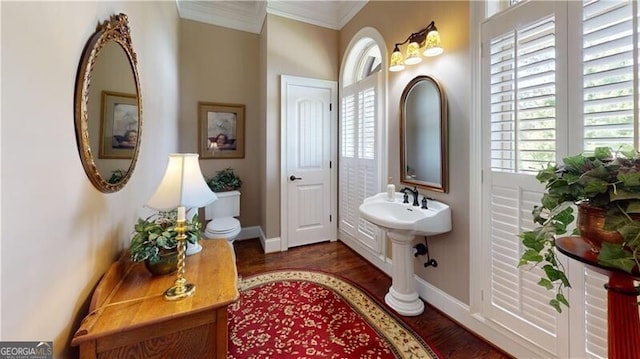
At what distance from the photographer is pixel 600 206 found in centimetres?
81

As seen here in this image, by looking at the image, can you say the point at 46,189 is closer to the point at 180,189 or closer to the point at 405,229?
the point at 180,189

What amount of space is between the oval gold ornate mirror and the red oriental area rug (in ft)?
4.24

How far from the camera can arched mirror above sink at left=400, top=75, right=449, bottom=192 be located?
1977mm

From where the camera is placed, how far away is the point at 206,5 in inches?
133

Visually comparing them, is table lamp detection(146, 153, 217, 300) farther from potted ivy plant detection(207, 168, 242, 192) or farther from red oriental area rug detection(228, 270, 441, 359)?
potted ivy plant detection(207, 168, 242, 192)

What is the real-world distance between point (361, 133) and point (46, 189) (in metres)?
2.64

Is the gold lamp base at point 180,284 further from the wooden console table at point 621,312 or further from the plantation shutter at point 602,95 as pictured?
the plantation shutter at point 602,95

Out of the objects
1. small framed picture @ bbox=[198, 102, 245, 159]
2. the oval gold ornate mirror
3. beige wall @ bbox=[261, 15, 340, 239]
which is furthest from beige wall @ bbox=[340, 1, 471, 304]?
small framed picture @ bbox=[198, 102, 245, 159]

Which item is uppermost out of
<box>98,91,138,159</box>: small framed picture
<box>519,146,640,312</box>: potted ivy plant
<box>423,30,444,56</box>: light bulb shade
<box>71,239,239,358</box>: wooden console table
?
<box>423,30,444,56</box>: light bulb shade

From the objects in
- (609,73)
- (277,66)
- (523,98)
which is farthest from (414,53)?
(277,66)

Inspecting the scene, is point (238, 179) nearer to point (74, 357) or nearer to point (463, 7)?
point (74, 357)

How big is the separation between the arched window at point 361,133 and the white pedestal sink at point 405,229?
22.1 inches

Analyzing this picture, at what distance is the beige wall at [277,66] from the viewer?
318 cm

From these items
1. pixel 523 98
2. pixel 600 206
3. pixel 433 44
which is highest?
pixel 433 44
